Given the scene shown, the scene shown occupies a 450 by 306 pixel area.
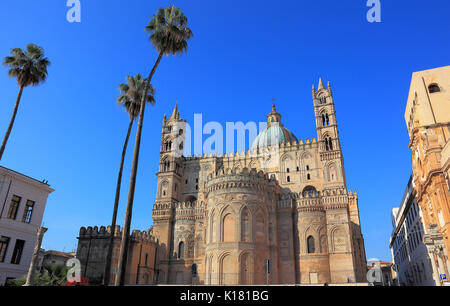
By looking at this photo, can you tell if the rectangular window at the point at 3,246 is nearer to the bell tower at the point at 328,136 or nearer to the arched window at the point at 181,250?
the arched window at the point at 181,250

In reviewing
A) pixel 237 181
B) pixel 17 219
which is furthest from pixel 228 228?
pixel 17 219

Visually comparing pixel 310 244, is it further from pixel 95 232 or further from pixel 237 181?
pixel 95 232

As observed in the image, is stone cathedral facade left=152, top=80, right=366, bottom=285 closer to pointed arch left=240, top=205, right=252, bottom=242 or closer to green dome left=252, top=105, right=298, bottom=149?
pointed arch left=240, top=205, right=252, bottom=242

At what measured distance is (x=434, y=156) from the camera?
2817 centimetres

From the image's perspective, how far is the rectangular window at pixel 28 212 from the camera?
1152 inches

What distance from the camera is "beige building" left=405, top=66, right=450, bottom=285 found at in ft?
87.7

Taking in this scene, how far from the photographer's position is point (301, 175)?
49688 millimetres

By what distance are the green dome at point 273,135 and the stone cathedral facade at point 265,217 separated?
15.3 inches

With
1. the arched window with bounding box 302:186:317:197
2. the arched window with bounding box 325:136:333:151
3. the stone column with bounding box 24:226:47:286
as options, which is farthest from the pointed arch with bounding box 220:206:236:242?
the stone column with bounding box 24:226:47:286

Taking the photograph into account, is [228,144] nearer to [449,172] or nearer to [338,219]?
[338,219]

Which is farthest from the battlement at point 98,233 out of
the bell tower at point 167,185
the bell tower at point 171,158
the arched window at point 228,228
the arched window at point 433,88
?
the arched window at point 433,88

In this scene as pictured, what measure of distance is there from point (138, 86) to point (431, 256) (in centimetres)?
3216

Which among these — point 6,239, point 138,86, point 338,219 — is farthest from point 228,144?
point 6,239
